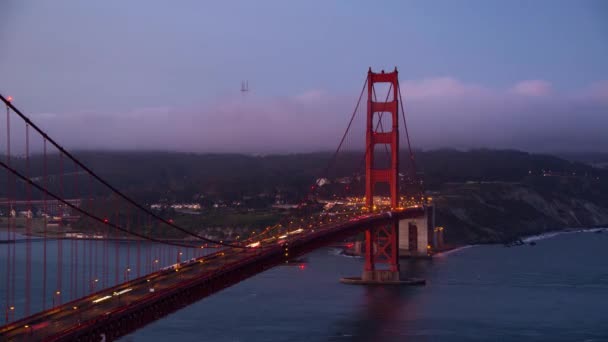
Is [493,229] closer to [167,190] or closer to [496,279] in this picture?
[496,279]

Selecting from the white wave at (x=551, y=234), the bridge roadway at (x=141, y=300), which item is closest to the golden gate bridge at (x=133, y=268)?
the bridge roadway at (x=141, y=300)

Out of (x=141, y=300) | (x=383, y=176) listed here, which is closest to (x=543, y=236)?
(x=383, y=176)

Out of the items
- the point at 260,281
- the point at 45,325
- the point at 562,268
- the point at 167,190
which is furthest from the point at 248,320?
the point at 167,190

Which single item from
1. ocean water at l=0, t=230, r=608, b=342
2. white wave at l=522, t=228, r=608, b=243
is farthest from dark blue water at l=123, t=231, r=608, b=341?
white wave at l=522, t=228, r=608, b=243

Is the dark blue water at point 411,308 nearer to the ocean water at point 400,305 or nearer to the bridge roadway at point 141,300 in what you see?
the ocean water at point 400,305

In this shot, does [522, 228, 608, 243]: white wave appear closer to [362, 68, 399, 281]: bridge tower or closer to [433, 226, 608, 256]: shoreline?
[433, 226, 608, 256]: shoreline
